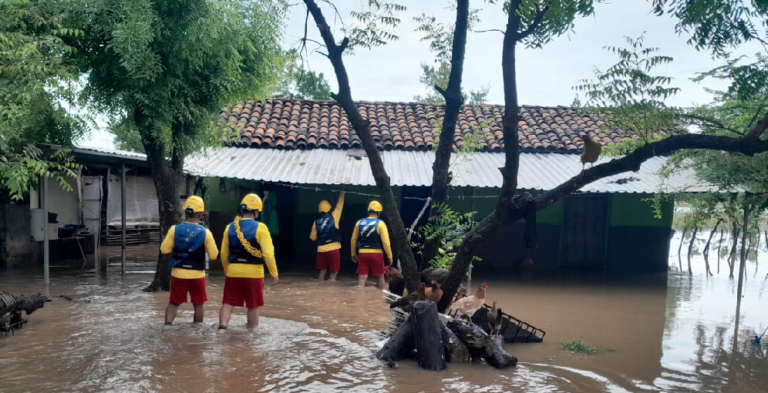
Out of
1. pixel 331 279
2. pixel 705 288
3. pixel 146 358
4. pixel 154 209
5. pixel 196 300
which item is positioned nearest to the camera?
pixel 146 358

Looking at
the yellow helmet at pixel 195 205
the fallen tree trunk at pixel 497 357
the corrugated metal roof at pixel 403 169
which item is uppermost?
the corrugated metal roof at pixel 403 169

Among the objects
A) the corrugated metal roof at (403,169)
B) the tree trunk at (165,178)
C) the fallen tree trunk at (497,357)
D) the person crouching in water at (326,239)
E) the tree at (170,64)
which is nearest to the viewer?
the fallen tree trunk at (497,357)

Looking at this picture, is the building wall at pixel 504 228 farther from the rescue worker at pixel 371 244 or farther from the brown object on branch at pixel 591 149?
the brown object on branch at pixel 591 149

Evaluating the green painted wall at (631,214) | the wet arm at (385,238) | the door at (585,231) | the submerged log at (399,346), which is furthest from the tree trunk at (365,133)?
the green painted wall at (631,214)

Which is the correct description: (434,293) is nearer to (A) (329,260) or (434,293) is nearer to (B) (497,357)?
(B) (497,357)

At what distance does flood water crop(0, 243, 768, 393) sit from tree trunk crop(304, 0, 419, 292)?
3.35 feet

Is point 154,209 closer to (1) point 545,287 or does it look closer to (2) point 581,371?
(1) point 545,287

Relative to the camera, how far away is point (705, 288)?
493 inches

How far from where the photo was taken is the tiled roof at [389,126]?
538 inches

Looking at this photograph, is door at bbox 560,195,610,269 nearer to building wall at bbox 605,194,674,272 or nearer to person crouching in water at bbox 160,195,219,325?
building wall at bbox 605,194,674,272

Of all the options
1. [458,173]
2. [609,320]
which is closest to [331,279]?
[458,173]

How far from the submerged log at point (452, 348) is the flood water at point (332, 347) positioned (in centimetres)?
11

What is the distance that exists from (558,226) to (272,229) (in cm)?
667

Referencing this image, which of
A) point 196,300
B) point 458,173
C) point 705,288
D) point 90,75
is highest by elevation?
point 90,75
